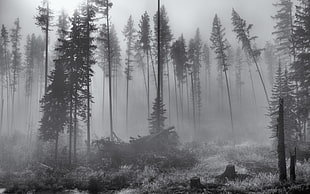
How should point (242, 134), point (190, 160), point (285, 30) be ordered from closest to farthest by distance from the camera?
point (190, 160), point (285, 30), point (242, 134)

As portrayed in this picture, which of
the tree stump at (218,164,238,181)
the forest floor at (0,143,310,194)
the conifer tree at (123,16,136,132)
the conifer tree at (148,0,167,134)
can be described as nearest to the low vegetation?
the forest floor at (0,143,310,194)

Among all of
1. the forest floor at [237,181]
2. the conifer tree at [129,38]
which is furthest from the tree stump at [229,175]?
the conifer tree at [129,38]

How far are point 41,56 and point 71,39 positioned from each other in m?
30.3

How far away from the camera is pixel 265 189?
41.3 feet

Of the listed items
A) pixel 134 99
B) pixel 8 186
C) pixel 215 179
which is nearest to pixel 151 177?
pixel 215 179

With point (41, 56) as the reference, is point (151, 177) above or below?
below

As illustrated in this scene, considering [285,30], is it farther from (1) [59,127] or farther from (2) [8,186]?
(2) [8,186]

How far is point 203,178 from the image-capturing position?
1625 cm

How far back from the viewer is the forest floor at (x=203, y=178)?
12974 mm

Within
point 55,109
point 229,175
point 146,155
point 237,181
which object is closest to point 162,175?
point 229,175

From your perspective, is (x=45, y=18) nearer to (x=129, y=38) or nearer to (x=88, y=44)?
(x=88, y=44)

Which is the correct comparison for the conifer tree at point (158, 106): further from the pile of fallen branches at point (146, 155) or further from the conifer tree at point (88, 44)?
the conifer tree at point (88, 44)

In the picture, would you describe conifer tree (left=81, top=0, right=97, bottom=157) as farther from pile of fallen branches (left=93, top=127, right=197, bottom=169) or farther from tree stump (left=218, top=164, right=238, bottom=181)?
tree stump (left=218, top=164, right=238, bottom=181)

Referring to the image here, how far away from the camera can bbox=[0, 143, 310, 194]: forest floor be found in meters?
13.0
